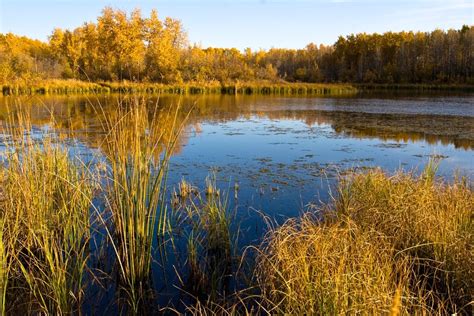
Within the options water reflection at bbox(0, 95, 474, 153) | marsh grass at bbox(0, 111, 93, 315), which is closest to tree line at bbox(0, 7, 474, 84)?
water reflection at bbox(0, 95, 474, 153)

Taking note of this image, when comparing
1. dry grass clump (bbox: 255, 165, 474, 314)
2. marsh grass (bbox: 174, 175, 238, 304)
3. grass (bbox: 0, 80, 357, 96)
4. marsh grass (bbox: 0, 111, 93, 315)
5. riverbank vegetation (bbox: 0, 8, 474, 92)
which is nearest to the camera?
dry grass clump (bbox: 255, 165, 474, 314)

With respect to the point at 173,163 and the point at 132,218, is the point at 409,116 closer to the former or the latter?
the point at 173,163

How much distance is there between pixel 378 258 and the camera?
3088 mm

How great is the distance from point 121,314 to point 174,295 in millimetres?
472

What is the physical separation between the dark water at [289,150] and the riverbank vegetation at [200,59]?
1076 cm

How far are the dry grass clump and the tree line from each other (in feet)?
63.5

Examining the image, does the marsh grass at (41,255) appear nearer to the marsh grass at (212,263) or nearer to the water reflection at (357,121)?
the marsh grass at (212,263)

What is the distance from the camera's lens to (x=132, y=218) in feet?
9.87

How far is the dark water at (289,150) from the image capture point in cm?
575

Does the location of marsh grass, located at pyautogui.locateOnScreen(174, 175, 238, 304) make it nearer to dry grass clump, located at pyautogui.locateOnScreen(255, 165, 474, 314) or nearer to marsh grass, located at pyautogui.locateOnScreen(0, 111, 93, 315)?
dry grass clump, located at pyautogui.locateOnScreen(255, 165, 474, 314)

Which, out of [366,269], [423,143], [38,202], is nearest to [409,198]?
[366,269]

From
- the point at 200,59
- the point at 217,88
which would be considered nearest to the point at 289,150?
the point at 217,88

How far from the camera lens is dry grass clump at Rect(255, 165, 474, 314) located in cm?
238

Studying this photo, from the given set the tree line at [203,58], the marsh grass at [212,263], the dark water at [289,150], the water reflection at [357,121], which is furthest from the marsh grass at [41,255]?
the tree line at [203,58]
